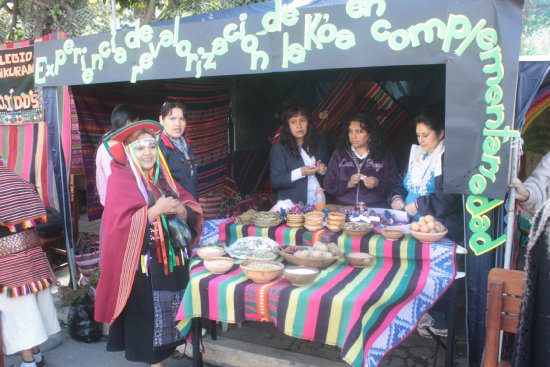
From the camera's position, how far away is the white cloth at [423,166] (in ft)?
10.7

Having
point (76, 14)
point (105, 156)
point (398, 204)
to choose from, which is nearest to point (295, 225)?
point (398, 204)

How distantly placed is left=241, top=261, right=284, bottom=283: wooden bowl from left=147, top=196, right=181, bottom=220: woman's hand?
0.67m

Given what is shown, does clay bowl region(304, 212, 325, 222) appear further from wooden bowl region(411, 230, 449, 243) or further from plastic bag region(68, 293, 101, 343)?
plastic bag region(68, 293, 101, 343)

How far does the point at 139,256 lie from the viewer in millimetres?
2867

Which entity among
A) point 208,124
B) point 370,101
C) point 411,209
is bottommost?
Answer: point 411,209

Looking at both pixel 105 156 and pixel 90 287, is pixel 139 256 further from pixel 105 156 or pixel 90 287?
pixel 90 287

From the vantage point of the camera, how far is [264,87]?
576cm

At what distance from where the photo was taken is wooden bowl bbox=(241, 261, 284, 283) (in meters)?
2.57

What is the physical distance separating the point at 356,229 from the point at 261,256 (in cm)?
74

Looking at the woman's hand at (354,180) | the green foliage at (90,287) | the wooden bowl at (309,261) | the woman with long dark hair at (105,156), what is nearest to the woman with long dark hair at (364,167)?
the woman's hand at (354,180)

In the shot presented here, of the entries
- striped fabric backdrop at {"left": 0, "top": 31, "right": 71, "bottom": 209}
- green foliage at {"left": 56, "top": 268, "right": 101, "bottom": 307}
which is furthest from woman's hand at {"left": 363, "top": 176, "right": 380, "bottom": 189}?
striped fabric backdrop at {"left": 0, "top": 31, "right": 71, "bottom": 209}

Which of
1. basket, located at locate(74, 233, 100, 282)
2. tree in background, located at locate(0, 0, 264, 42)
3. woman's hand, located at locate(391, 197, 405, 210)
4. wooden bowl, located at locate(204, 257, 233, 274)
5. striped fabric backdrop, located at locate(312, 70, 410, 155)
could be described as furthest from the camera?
tree in background, located at locate(0, 0, 264, 42)

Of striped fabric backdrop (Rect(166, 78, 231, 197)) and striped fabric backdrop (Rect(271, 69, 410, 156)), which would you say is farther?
striped fabric backdrop (Rect(271, 69, 410, 156))

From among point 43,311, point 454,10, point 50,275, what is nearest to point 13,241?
point 50,275
